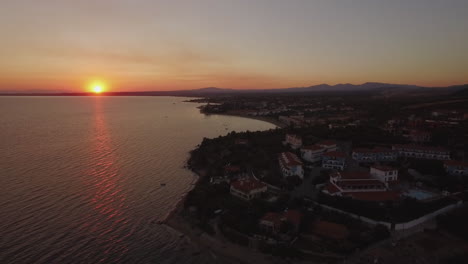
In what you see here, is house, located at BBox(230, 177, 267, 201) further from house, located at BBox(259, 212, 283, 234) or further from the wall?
the wall

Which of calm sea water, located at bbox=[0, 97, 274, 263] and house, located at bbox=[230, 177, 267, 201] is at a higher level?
house, located at bbox=[230, 177, 267, 201]

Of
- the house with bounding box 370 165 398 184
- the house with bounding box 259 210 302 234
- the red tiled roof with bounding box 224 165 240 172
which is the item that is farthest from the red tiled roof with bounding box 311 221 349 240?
the red tiled roof with bounding box 224 165 240 172

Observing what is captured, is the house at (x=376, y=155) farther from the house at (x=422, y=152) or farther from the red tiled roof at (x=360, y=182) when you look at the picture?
the red tiled roof at (x=360, y=182)

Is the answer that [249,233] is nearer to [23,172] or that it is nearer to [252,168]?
[252,168]

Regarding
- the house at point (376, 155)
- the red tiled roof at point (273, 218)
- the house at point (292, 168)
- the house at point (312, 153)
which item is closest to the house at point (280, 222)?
the red tiled roof at point (273, 218)

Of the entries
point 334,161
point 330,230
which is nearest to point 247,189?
point 330,230

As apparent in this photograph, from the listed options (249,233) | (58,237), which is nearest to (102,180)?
(58,237)

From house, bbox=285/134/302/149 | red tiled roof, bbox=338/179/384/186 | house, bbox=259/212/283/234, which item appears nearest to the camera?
house, bbox=259/212/283/234
